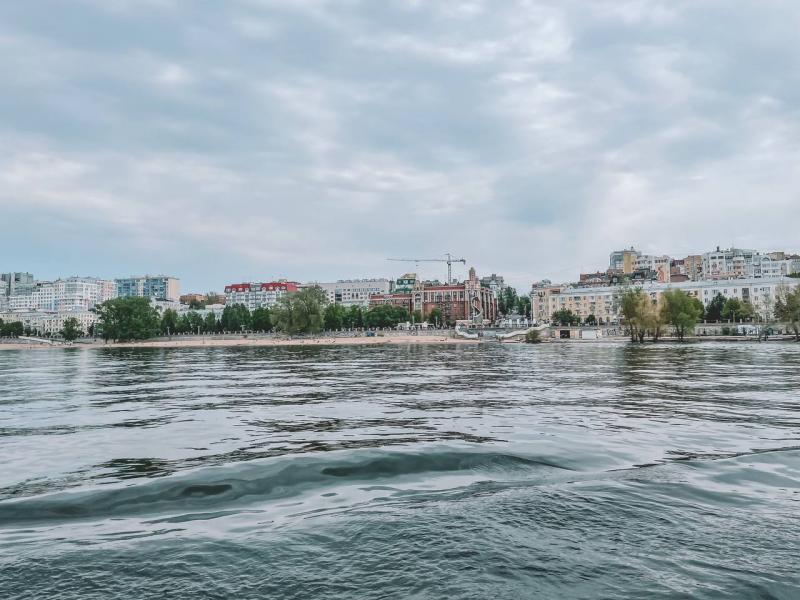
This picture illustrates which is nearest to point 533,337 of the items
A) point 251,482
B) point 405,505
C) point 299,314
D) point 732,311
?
point 299,314

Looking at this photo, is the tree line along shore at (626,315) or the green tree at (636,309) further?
the tree line along shore at (626,315)

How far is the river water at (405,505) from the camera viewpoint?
5352 millimetres

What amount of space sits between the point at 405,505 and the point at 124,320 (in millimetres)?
168649

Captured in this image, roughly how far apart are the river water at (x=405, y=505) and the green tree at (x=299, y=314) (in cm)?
12986

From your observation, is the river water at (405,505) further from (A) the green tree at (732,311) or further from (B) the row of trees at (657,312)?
(A) the green tree at (732,311)

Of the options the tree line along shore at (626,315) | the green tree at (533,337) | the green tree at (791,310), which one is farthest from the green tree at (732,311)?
the green tree at (533,337)

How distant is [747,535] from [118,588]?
6.39m

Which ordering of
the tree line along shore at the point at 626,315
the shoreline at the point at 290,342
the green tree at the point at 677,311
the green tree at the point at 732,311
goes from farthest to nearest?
the green tree at the point at 732,311, the shoreline at the point at 290,342, the green tree at the point at 677,311, the tree line along shore at the point at 626,315

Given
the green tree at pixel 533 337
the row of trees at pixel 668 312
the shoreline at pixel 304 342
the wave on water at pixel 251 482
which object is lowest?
the shoreline at pixel 304 342

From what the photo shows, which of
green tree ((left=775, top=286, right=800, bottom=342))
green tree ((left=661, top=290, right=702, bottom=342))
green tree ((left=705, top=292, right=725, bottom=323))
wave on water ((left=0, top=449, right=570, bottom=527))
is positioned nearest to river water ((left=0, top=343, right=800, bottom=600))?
wave on water ((left=0, top=449, right=570, bottom=527))

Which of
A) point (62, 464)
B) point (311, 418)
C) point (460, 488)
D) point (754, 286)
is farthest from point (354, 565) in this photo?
point (754, 286)

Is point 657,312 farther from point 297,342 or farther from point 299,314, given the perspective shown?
point 297,342

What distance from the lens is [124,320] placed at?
523 ft

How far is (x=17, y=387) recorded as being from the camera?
31859 mm
